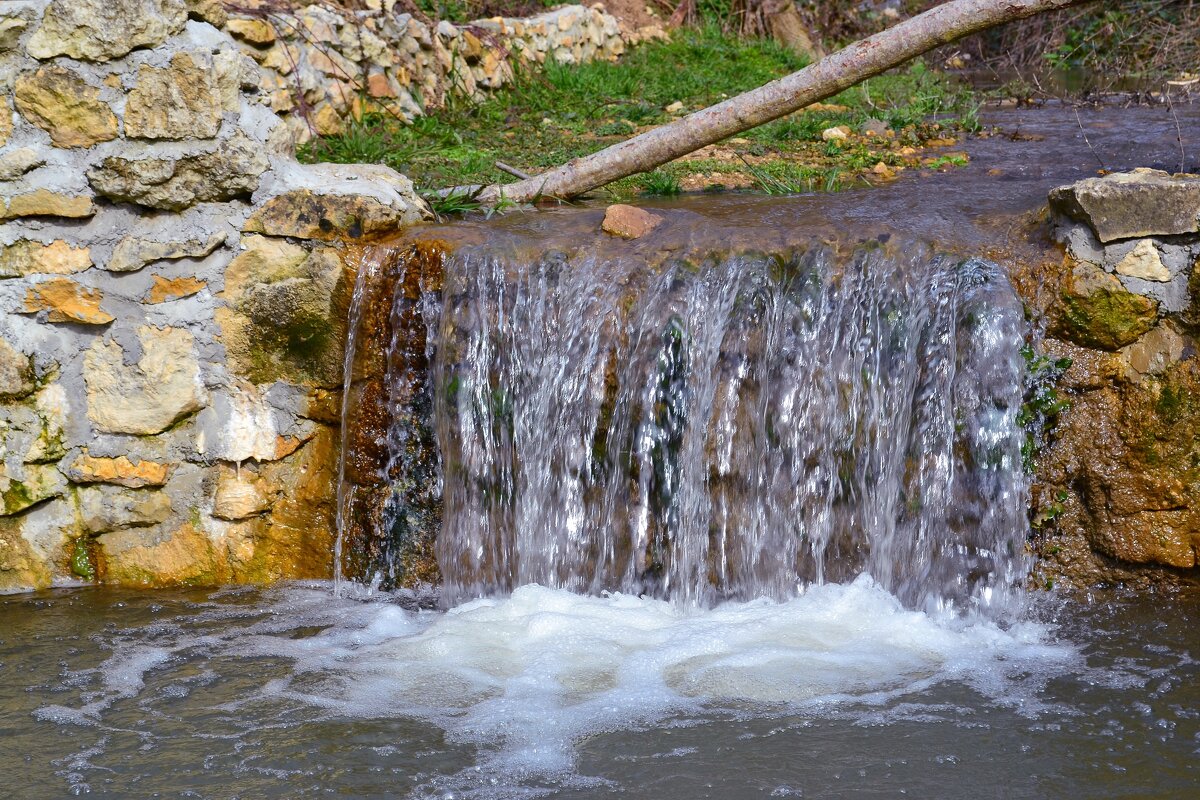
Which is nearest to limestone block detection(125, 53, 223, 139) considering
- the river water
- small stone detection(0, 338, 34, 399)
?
small stone detection(0, 338, 34, 399)

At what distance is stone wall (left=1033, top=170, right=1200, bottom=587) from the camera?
3301 mm

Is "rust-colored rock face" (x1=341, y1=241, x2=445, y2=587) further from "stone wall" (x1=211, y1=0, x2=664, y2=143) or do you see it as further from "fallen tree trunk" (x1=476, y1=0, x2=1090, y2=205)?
"stone wall" (x1=211, y1=0, x2=664, y2=143)

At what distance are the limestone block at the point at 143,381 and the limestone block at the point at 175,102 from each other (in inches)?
24.3

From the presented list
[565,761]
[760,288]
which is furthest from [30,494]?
[760,288]

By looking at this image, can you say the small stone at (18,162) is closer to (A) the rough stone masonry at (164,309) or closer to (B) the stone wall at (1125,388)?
(A) the rough stone masonry at (164,309)

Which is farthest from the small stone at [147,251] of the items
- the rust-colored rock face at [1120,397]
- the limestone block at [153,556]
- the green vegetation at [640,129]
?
the rust-colored rock face at [1120,397]

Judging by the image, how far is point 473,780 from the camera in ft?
7.95

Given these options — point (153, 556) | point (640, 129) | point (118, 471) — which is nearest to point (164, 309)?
point (118, 471)

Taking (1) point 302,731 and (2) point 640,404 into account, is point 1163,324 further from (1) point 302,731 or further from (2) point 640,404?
(1) point 302,731

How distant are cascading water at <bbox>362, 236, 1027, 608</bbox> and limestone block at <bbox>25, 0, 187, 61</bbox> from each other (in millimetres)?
1124

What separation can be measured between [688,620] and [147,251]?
Result: 201 centimetres

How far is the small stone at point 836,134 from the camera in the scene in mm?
5695

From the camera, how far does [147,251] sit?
11.8 ft

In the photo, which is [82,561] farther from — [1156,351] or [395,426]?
[1156,351]
